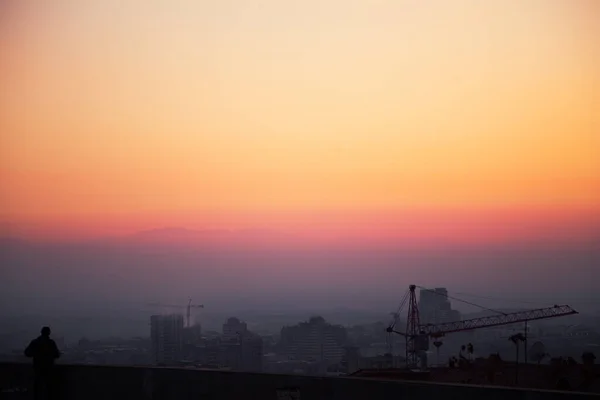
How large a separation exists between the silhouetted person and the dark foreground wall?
0.24 meters

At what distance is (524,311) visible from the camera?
77.2 meters

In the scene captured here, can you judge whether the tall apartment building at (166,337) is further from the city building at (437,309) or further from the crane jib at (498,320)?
the city building at (437,309)

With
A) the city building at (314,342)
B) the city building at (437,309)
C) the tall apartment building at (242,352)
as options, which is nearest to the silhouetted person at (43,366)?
the tall apartment building at (242,352)

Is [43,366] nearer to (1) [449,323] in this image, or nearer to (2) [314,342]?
(2) [314,342]

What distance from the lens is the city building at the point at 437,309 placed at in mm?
68125

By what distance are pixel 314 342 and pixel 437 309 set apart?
89.8 feet

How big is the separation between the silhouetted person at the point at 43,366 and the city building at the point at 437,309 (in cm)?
5398

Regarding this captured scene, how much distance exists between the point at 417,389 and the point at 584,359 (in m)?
11.4

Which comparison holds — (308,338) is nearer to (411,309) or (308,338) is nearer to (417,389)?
(411,309)

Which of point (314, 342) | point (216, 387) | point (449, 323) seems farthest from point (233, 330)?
point (216, 387)

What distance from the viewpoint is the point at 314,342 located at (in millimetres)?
43156

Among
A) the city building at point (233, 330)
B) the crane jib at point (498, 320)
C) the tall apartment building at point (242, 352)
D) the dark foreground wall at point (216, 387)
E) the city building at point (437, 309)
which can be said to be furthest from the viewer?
the city building at point (437, 309)

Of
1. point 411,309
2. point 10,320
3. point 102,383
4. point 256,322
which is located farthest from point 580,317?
point 102,383

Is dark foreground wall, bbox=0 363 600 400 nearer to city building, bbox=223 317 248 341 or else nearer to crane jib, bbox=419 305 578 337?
city building, bbox=223 317 248 341
